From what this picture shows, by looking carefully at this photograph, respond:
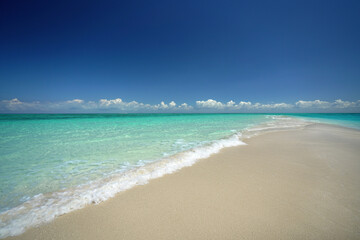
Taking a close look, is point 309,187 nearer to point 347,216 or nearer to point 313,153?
point 347,216

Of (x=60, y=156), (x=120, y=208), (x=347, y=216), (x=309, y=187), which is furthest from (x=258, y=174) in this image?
(x=60, y=156)

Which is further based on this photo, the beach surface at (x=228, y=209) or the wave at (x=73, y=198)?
the wave at (x=73, y=198)

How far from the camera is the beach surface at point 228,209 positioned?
1.78 metres

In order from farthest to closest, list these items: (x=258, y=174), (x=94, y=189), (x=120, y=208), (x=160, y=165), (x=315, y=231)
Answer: (x=160, y=165)
(x=258, y=174)
(x=94, y=189)
(x=120, y=208)
(x=315, y=231)

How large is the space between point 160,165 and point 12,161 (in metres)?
4.59

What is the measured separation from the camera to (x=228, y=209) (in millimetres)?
2189

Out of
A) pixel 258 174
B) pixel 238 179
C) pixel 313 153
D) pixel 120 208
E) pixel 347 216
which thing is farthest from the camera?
pixel 313 153

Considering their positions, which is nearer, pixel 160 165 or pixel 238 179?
pixel 238 179

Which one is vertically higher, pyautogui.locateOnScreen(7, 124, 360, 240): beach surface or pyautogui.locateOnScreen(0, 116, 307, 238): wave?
pyautogui.locateOnScreen(0, 116, 307, 238): wave

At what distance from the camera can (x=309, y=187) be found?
2.80 metres

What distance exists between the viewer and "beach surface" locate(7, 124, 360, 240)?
1.78 meters

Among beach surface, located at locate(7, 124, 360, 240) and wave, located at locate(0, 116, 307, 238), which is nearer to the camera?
beach surface, located at locate(7, 124, 360, 240)

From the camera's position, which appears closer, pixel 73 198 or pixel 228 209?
pixel 228 209

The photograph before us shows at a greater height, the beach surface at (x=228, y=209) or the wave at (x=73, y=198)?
the wave at (x=73, y=198)
